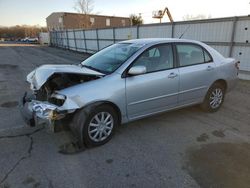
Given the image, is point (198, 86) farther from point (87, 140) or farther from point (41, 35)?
point (41, 35)

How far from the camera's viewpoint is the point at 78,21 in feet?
153

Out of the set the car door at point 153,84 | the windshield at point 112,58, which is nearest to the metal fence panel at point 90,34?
the windshield at point 112,58

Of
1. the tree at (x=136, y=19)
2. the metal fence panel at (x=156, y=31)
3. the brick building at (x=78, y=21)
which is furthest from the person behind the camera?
the brick building at (x=78, y=21)

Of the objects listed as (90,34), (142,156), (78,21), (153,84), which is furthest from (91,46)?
(78,21)

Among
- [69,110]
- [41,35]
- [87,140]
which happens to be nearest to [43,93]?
[69,110]

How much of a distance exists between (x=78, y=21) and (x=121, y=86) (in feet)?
156

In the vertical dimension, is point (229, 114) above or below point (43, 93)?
below

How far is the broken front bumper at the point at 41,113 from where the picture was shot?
111 inches

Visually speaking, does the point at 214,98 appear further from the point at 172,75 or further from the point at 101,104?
the point at 101,104

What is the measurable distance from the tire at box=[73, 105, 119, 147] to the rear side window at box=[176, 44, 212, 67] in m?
1.71

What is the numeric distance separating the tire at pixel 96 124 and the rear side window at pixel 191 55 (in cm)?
171

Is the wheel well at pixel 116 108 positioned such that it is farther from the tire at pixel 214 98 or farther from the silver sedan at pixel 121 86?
the tire at pixel 214 98

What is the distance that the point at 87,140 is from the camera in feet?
9.96

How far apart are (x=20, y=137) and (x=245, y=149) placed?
361 centimetres
